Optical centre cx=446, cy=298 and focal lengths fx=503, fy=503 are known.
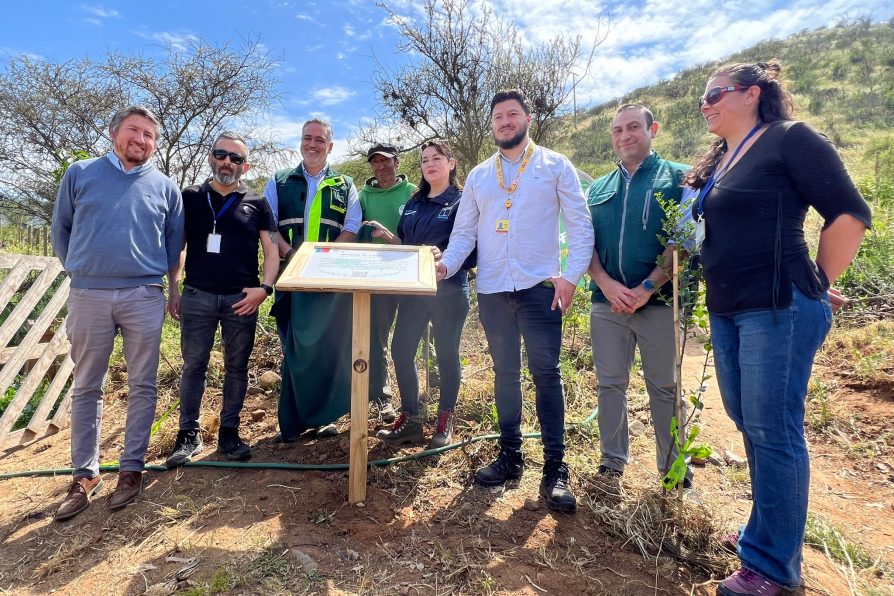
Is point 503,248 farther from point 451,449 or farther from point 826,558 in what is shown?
point 826,558

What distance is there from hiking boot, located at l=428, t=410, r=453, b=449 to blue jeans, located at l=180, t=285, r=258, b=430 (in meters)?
1.37

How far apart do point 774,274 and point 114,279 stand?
3.30 meters

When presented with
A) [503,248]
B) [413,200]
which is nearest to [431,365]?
[413,200]

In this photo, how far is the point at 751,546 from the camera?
80.7 inches

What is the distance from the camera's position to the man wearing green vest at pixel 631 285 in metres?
2.73

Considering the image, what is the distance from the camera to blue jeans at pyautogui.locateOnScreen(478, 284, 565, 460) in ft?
8.98

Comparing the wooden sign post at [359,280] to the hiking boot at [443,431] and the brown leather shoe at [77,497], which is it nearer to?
the hiking boot at [443,431]

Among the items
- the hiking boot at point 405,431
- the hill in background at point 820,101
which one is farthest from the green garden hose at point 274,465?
the hill in background at point 820,101

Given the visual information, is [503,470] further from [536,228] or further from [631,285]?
[536,228]

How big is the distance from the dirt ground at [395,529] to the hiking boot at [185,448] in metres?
0.10

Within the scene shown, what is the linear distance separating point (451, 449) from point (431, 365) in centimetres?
133

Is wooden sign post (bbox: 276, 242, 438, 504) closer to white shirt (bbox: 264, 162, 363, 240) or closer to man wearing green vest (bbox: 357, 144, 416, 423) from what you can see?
white shirt (bbox: 264, 162, 363, 240)

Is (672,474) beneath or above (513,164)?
beneath

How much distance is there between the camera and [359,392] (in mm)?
2711
